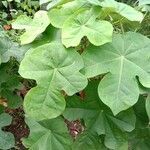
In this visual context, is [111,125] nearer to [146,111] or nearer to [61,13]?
[146,111]

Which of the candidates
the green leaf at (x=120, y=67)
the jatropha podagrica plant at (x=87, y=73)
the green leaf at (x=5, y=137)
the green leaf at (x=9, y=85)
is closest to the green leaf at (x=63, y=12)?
the jatropha podagrica plant at (x=87, y=73)

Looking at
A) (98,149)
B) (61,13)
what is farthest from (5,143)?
(61,13)

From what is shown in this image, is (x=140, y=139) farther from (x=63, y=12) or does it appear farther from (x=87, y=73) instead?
(x=63, y=12)

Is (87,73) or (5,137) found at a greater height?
(87,73)

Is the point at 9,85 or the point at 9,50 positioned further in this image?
the point at 9,85

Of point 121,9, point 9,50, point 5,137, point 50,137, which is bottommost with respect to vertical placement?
point 5,137

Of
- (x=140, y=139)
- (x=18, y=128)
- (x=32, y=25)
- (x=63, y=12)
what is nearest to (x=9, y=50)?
(x=32, y=25)

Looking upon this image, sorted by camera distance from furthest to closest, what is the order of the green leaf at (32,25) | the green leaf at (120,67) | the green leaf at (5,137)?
the green leaf at (5,137) → the green leaf at (32,25) → the green leaf at (120,67)

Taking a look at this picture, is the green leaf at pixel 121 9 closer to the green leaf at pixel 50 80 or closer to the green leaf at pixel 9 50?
the green leaf at pixel 50 80
